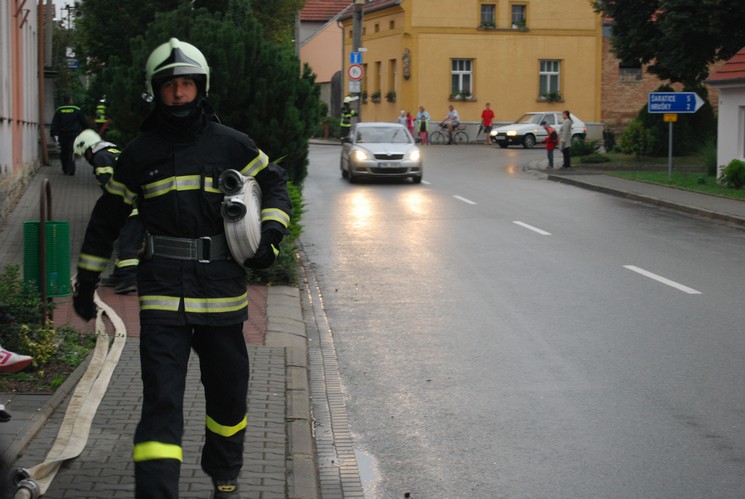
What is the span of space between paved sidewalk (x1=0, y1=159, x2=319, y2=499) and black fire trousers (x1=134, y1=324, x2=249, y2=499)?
1.17ft

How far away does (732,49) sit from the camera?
30.4m

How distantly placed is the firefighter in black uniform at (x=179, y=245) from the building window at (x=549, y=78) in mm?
51536

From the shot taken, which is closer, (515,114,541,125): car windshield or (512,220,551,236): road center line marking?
A: (512,220,551,236): road center line marking

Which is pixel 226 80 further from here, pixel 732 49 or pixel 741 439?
pixel 732 49

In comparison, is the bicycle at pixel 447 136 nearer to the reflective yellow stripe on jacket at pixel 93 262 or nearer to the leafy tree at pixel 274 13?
the leafy tree at pixel 274 13

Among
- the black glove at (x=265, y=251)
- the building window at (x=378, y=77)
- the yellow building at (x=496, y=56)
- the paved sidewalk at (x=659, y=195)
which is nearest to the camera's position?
the black glove at (x=265, y=251)

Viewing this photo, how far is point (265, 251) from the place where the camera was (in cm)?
471

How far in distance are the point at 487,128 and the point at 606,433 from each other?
4637 cm

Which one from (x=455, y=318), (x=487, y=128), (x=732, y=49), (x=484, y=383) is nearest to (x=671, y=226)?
(x=455, y=318)

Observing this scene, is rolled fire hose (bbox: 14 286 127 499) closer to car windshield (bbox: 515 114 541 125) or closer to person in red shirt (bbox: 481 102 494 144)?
car windshield (bbox: 515 114 541 125)

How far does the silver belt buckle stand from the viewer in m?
4.63

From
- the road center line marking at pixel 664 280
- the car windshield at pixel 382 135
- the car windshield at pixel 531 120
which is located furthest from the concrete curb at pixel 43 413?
the car windshield at pixel 531 120

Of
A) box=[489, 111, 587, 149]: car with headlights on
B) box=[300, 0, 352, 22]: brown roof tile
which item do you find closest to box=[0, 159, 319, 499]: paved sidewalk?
box=[489, 111, 587, 149]: car with headlights on

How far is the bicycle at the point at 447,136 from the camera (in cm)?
5127
